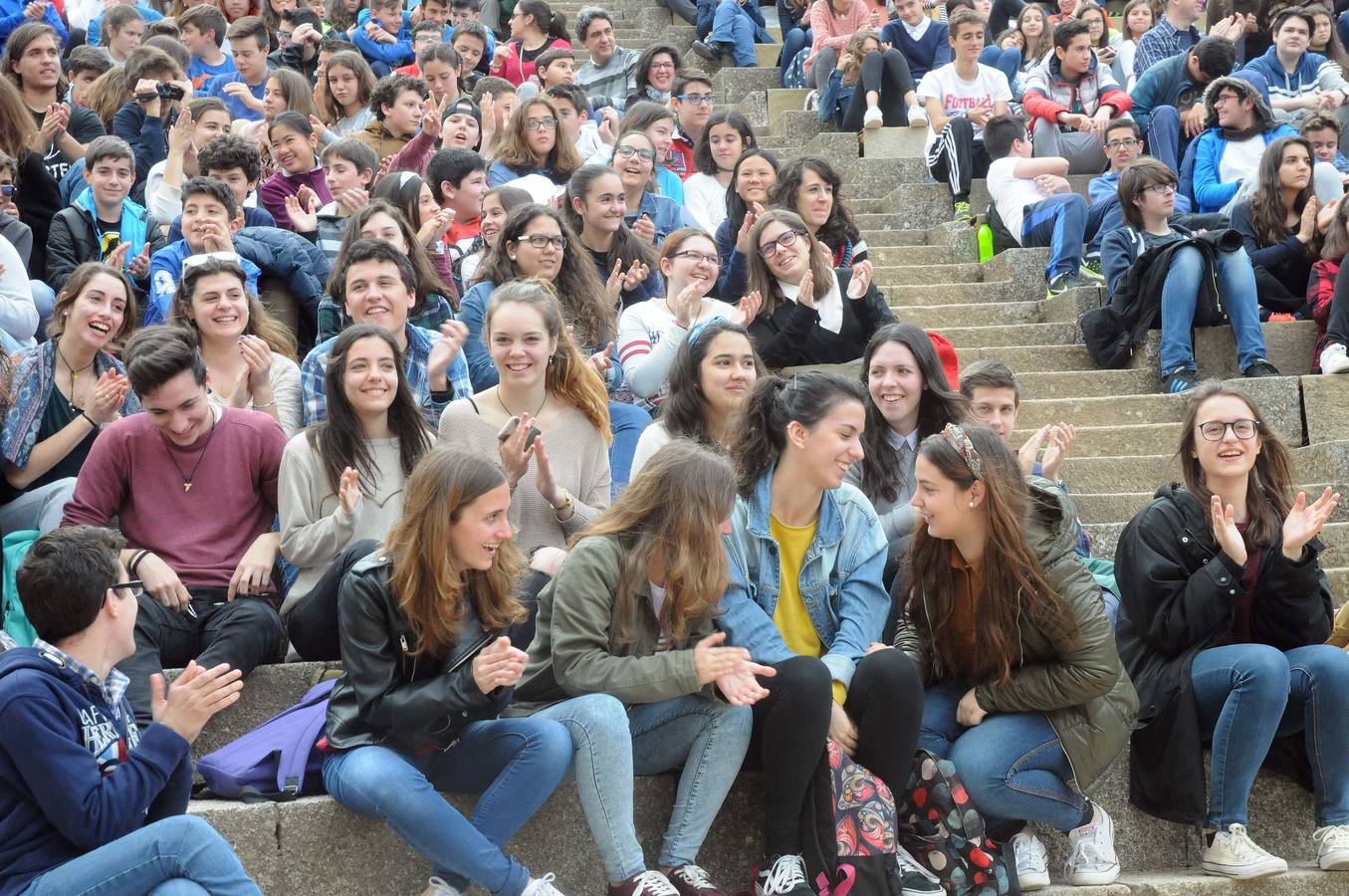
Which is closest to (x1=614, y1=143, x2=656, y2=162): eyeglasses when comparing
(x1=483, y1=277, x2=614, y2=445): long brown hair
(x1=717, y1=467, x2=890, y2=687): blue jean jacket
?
(x1=483, y1=277, x2=614, y2=445): long brown hair

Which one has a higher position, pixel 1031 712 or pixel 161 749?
pixel 161 749

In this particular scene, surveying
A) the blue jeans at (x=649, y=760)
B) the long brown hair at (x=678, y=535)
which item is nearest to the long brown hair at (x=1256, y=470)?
the long brown hair at (x=678, y=535)

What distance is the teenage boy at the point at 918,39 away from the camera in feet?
31.9

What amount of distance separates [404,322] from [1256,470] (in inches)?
107

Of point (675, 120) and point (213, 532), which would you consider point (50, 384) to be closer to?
point (213, 532)

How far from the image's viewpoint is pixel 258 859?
3.53m

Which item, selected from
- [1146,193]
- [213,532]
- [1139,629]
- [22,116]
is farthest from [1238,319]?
[22,116]

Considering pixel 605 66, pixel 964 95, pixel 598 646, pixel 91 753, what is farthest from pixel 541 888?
pixel 605 66

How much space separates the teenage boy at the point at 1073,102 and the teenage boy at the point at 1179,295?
1888 millimetres

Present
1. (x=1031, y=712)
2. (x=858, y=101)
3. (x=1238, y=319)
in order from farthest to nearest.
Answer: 1. (x=858, y=101)
2. (x=1238, y=319)
3. (x=1031, y=712)

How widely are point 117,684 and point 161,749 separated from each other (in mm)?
215

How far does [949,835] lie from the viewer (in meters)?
3.79

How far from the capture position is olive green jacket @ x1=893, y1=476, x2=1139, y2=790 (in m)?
3.83

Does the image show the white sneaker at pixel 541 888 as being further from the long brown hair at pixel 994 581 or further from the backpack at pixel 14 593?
the backpack at pixel 14 593
